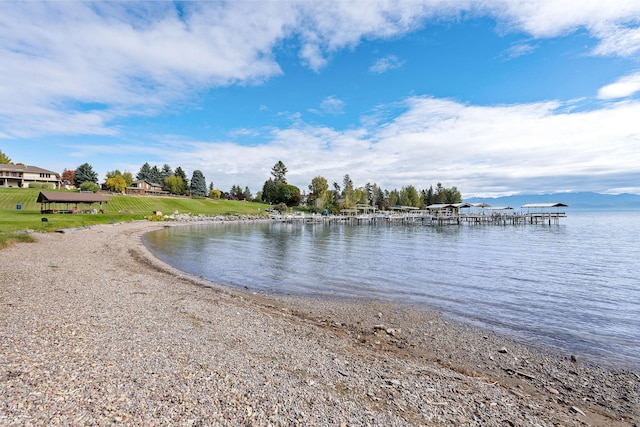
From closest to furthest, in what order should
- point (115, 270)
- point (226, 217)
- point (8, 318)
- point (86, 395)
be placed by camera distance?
1. point (86, 395)
2. point (8, 318)
3. point (115, 270)
4. point (226, 217)

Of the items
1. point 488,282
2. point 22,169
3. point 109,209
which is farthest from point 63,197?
point 488,282

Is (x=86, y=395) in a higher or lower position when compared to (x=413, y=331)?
higher

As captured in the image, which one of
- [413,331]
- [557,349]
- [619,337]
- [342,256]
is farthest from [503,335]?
[342,256]

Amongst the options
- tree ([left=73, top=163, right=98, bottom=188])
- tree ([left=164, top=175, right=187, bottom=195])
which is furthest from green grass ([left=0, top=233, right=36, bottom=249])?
tree ([left=164, top=175, right=187, bottom=195])

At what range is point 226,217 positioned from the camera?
289ft

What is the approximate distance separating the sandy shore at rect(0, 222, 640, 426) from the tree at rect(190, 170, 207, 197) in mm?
125350

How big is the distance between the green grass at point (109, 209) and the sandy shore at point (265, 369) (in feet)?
112

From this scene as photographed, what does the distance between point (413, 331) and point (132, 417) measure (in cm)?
851

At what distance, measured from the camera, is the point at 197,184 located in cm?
13112

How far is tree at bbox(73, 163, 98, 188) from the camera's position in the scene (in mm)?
106688

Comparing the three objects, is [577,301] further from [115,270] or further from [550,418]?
[115,270]

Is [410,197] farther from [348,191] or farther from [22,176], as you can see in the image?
[22,176]

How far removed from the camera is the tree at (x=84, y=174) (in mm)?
106688

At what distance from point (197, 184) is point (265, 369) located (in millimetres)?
134800
